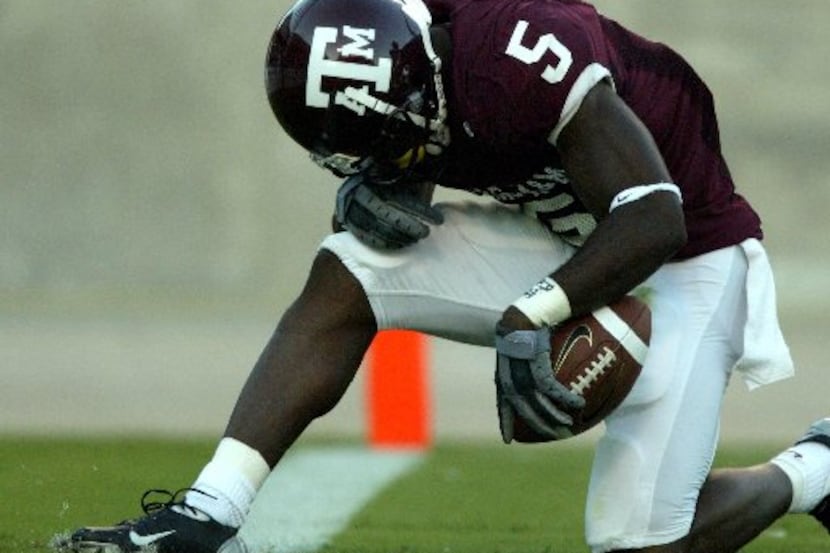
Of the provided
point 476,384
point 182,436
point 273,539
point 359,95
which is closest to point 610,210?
point 359,95

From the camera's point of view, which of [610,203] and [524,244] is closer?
[610,203]

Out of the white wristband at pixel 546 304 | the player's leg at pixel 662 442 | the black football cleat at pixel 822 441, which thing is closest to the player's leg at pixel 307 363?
the white wristband at pixel 546 304

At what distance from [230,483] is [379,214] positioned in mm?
626

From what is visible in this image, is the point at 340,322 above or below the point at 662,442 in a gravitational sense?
above

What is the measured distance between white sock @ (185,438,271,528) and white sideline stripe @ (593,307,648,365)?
749 millimetres

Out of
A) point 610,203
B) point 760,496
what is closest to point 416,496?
point 760,496

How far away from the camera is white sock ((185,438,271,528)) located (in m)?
4.05

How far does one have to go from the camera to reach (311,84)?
156 inches

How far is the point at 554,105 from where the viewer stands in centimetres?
390

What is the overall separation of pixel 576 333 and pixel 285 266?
25.4ft

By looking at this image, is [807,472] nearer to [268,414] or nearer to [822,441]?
[822,441]

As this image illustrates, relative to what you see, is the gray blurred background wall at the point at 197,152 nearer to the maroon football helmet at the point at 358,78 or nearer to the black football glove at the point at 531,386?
the maroon football helmet at the point at 358,78

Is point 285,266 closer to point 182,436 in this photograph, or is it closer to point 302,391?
point 182,436

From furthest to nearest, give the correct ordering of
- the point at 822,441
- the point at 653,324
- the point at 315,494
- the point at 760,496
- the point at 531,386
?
the point at 315,494 < the point at 822,441 < the point at 760,496 < the point at 653,324 < the point at 531,386
